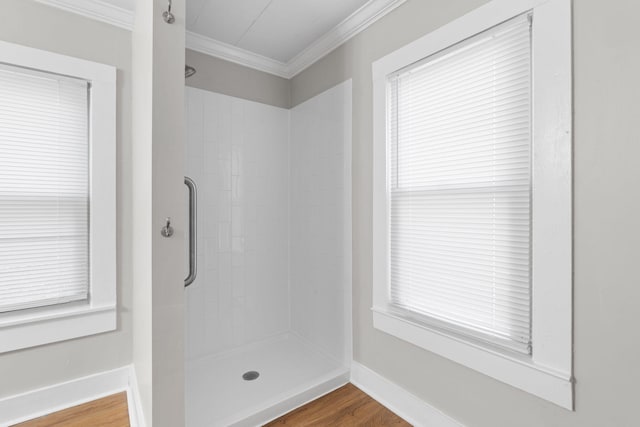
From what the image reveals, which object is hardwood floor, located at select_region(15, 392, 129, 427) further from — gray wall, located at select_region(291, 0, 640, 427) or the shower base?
gray wall, located at select_region(291, 0, 640, 427)

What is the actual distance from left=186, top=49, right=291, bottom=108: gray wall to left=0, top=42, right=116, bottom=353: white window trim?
0.60 metres

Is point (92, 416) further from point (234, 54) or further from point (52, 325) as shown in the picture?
point (234, 54)

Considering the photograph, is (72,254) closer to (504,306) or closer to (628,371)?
(504,306)

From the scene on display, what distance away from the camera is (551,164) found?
47.3 inches

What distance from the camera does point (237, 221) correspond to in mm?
2578

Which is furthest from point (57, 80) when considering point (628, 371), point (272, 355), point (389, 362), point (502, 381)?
point (628, 371)

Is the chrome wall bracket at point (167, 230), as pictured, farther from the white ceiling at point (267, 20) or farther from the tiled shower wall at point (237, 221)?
the white ceiling at point (267, 20)

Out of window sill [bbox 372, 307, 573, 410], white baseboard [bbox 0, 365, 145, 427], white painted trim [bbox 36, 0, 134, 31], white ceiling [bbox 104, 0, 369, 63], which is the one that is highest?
white ceiling [bbox 104, 0, 369, 63]

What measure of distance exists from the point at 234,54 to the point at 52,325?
7.27 ft

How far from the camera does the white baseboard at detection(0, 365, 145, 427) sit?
1690mm

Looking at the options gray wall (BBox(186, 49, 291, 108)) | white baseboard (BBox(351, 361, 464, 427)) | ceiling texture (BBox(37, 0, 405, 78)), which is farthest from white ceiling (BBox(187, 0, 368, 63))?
white baseboard (BBox(351, 361, 464, 427))

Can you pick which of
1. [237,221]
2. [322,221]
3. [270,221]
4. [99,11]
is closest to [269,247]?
[270,221]

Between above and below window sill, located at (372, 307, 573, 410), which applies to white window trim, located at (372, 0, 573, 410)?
above

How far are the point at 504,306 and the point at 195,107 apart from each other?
2.36 meters
